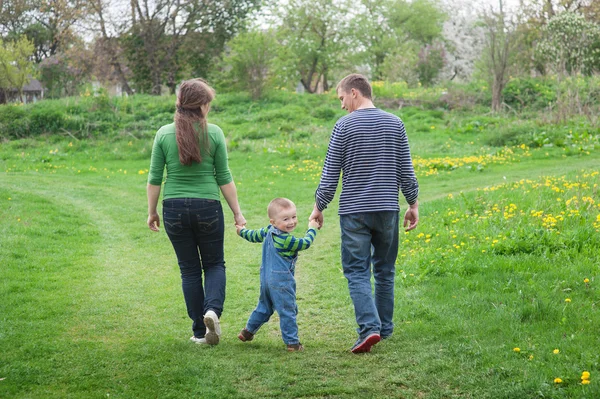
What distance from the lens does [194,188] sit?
4.86 meters

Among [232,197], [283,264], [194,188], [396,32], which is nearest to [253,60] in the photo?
[396,32]

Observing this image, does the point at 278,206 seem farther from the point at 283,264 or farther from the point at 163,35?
the point at 163,35

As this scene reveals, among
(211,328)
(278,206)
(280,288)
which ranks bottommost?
(211,328)

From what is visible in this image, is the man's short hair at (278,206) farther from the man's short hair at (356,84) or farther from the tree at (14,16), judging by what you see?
the tree at (14,16)

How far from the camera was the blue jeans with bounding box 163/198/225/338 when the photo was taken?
4.85 m

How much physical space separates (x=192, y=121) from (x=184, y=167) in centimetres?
33

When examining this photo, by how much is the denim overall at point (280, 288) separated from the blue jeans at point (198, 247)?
1.16ft

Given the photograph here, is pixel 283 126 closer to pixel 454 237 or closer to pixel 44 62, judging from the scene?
Result: pixel 454 237

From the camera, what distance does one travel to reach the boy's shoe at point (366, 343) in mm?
4668

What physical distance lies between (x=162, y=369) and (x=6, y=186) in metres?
10.5

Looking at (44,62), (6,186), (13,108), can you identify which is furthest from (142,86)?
(6,186)

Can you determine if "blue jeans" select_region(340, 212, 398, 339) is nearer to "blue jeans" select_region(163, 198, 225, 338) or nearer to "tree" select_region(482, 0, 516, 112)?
"blue jeans" select_region(163, 198, 225, 338)

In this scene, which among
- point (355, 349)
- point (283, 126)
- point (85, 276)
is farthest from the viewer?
point (283, 126)

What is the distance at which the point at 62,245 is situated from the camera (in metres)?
9.05
